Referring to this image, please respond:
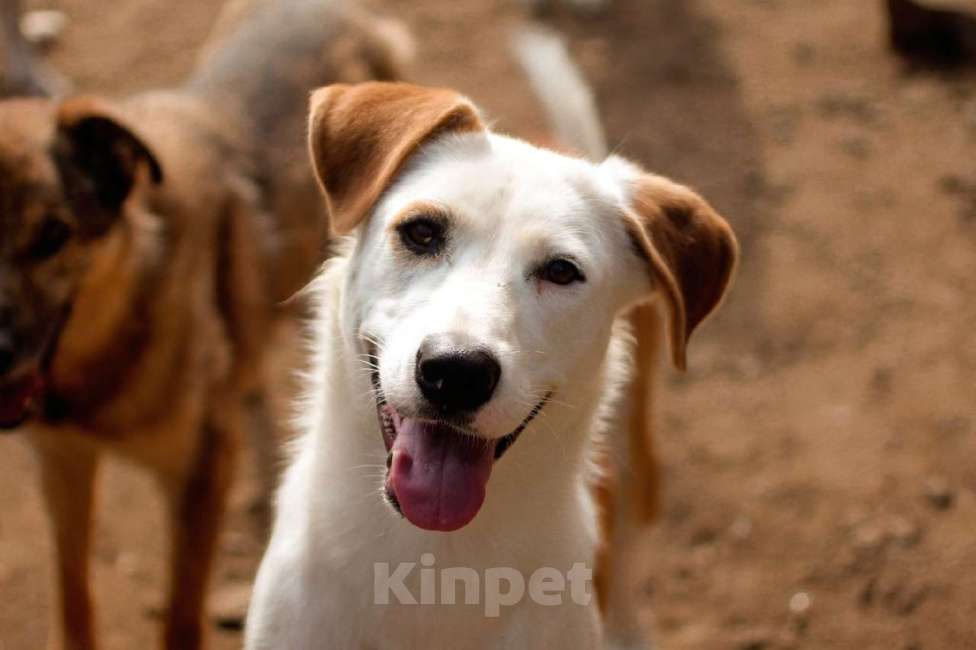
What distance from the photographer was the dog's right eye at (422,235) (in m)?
2.39

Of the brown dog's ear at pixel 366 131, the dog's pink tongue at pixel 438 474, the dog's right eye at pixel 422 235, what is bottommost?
the dog's pink tongue at pixel 438 474

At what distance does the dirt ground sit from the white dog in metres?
1.60

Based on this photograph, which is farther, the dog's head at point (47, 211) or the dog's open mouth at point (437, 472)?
the dog's head at point (47, 211)

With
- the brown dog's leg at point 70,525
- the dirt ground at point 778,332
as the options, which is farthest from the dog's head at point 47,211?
the dirt ground at point 778,332

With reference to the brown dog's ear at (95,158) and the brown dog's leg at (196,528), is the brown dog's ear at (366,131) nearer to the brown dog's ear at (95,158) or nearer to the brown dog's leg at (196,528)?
the brown dog's ear at (95,158)

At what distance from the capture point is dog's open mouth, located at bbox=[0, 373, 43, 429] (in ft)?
10.9

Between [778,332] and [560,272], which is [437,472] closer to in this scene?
[560,272]

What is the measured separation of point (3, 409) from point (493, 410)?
1773 millimetres

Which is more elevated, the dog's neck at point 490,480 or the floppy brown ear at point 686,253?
the floppy brown ear at point 686,253

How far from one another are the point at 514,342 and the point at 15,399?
5.81 feet

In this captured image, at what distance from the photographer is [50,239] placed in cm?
336

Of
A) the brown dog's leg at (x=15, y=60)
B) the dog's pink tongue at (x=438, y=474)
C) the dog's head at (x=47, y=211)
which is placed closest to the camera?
the dog's pink tongue at (x=438, y=474)

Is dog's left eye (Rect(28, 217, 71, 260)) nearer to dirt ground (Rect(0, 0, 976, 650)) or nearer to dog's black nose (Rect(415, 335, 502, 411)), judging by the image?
dirt ground (Rect(0, 0, 976, 650))

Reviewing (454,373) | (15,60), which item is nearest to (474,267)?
(454,373)
